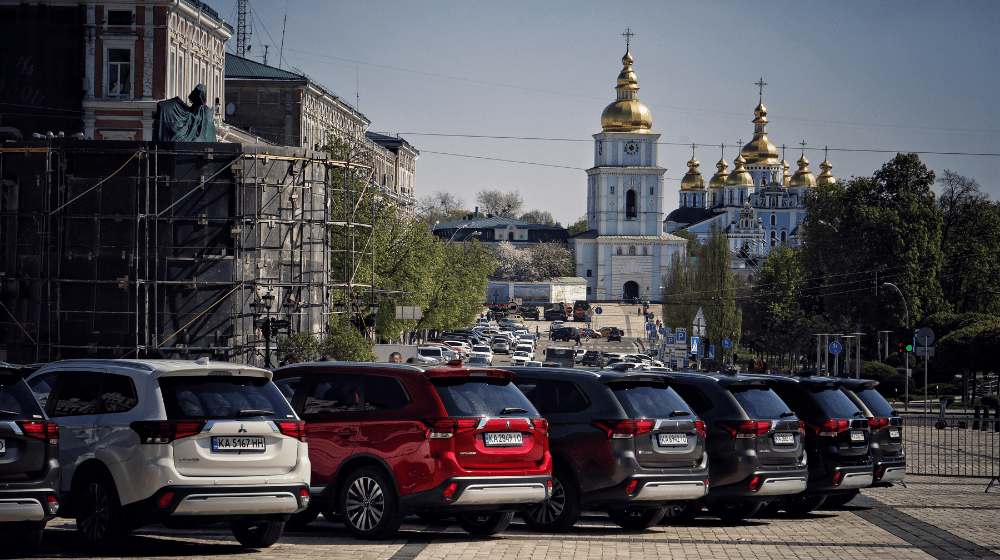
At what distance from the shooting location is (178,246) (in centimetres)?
3052


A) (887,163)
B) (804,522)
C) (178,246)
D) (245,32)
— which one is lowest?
(804,522)

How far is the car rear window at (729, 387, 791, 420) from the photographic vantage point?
15.3 metres

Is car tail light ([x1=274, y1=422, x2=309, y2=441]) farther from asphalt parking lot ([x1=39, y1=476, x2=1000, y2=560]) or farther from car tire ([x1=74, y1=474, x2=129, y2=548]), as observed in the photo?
car tire ([x1=74, y1=474, x2=129, y2=548])

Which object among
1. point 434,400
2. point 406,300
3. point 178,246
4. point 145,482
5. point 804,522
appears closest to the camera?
point 145,482

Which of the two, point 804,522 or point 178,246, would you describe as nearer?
point 804,522

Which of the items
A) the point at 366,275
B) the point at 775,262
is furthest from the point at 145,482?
the point at 775,262

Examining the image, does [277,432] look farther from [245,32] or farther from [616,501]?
[245,32]

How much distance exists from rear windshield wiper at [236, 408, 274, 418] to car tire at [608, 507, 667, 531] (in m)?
4.85

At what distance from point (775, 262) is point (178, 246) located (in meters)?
78.2

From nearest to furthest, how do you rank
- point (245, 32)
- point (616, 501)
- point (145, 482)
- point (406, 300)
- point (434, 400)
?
point (145, 482) < point (434, 400) < point (616, 501) < point (406, 300) < point (245, 32)

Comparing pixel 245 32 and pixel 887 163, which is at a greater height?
pixel 245 32

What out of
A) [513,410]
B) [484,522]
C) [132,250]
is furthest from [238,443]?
[132,250]

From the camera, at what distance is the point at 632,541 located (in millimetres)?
13602

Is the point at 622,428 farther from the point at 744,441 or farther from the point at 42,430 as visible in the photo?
the point at 42,430
